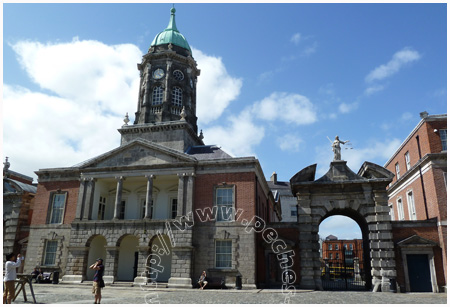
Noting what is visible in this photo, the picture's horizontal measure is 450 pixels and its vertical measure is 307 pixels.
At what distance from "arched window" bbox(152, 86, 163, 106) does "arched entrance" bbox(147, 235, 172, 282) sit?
12609 millimetres

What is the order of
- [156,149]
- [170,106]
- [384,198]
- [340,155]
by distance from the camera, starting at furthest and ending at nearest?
[170,106] → [156,149] → [340,155] → [384,198]

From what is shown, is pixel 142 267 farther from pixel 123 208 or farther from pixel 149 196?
pixel 123 208

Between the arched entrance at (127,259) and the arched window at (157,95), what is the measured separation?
12190 millimetres

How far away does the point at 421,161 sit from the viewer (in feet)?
78.4

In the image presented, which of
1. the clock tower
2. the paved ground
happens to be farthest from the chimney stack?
the paved ground

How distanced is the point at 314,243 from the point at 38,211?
2136cm

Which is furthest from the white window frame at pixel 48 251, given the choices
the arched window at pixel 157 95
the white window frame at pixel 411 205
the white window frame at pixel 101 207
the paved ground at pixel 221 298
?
the white window frame at pixel 411 205

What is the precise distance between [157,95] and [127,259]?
576 inches

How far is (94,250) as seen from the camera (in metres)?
27.5

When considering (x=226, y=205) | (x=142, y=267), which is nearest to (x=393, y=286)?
(x=226, y=205)

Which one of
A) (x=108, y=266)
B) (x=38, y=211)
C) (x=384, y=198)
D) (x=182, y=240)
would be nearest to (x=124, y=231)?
(x=108, y=266)

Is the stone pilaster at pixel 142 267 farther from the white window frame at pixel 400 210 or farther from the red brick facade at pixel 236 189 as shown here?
the white window frame at pixel 400 210

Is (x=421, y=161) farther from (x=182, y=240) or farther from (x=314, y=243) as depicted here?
(x=182, y=240)

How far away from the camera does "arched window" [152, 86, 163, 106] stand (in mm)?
33103
